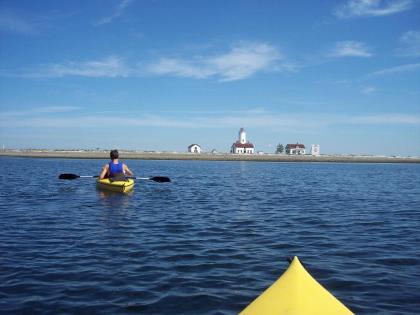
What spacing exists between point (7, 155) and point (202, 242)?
128776mm

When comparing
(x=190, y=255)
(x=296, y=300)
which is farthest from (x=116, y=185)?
(x=296, y=300)

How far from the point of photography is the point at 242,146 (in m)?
152

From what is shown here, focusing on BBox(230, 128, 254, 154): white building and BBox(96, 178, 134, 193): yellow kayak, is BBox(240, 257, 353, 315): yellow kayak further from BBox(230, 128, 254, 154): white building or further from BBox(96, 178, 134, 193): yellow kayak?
BBox(230, 128, 254, 154): white building

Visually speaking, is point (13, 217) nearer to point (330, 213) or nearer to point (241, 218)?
point (241, 218)

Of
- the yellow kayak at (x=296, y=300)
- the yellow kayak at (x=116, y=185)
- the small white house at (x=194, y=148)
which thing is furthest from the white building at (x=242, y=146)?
the yellow kayak at (x=296, y=300)

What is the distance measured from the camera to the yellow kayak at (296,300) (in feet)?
13.7

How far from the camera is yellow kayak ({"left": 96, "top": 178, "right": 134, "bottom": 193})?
73.5 ft

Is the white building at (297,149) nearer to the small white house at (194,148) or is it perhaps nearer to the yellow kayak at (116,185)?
the small white house at (194,148)

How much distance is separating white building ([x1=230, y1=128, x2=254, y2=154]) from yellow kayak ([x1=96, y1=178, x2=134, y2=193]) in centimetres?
12877

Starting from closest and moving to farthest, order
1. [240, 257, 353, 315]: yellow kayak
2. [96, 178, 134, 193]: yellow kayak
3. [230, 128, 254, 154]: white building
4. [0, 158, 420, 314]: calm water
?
[240, 257, 353, 315]: yellow kayak
[0, 158, 420, 314]: calm water
[96, 178, 134, 193]: yellow kayak
[230, 128, 254, 154]: white building

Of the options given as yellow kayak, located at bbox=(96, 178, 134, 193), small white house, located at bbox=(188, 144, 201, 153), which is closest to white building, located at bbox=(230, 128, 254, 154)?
small white house, located at bbox=(188, 144, 201, 153)

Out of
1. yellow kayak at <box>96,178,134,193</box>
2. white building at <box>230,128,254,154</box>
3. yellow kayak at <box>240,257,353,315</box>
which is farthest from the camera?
white building at <box>230,128,254,154</box>

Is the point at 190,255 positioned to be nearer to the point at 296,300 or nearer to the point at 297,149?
the point at 296,300

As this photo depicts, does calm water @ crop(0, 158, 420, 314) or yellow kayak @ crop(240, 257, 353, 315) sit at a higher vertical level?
yellow kayak @ crop(240, 257, 353, 315)
